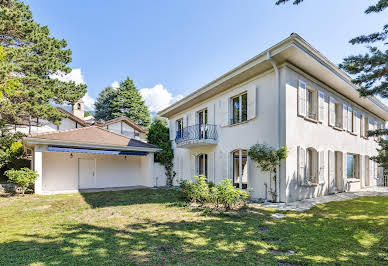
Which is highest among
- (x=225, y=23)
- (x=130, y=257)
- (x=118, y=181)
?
(x=225, y=23)

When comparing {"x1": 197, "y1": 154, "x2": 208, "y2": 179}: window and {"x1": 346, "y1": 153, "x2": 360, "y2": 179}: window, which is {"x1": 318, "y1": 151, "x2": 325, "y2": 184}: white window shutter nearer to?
{"x1": 346, "y1": 153, "x2": 360, "y2": 179}: window

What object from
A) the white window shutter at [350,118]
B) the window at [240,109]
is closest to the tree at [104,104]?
the window at [240,109]

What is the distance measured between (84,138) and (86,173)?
3.03 metres

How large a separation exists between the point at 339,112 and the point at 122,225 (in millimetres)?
12852

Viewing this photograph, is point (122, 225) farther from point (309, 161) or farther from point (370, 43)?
point (309, 161)

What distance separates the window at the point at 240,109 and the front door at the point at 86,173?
33.6ft

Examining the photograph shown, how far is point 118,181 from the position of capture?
51.5 ft

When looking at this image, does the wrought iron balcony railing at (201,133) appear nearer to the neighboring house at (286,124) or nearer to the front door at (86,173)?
the neighboring house at (286,124)

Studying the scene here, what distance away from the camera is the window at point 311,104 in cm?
1039

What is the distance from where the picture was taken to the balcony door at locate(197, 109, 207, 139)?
12266 mm

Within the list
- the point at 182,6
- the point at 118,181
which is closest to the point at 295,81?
the point at 182,6

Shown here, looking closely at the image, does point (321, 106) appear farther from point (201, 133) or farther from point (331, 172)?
point (201, 133)

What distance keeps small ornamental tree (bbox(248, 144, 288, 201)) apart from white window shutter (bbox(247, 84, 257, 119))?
1637mm

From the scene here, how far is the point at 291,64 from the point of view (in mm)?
8938
